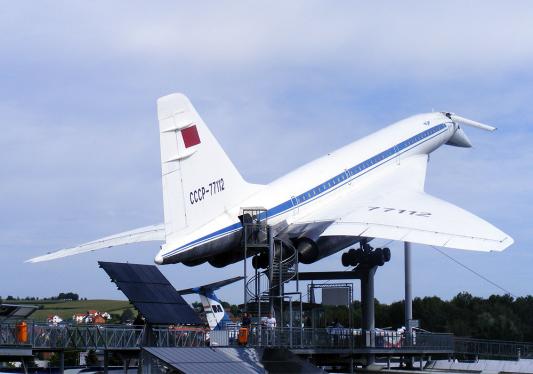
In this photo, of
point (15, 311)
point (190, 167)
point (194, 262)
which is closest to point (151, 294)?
point (194, 262)

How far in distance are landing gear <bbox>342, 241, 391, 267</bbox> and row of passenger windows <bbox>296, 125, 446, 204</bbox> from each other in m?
3.30

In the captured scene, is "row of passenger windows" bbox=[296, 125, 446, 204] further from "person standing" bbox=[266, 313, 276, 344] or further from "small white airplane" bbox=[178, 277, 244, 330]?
"small white airplane" bbox=[178, 277, 244, 330]

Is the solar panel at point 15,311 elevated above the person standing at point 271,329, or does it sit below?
above

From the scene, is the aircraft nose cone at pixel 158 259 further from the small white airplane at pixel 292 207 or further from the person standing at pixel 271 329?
the person standing at pixel 271 329

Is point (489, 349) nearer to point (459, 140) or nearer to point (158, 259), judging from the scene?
point (459, 140)

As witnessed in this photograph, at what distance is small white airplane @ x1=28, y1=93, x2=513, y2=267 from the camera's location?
32.4m

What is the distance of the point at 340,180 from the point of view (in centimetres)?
4050

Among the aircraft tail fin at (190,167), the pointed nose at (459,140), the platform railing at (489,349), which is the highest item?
the pointed nose at (459,140)

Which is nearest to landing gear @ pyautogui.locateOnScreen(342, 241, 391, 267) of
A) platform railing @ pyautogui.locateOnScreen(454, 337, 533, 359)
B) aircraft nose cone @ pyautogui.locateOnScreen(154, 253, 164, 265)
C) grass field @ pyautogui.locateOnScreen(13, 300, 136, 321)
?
platform railing @ pyautogui.locateOnScreen(454, 337, 533, 359)

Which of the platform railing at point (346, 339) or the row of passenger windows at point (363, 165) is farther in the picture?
the row of passenger windows at point (363, 165)

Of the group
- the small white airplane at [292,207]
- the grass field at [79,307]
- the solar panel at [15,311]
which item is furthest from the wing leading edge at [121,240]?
the grass field at [79,307]

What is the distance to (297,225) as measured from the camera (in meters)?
36.2

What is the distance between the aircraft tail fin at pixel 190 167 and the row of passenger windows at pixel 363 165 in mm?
4285

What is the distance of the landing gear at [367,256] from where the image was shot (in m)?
41.2
